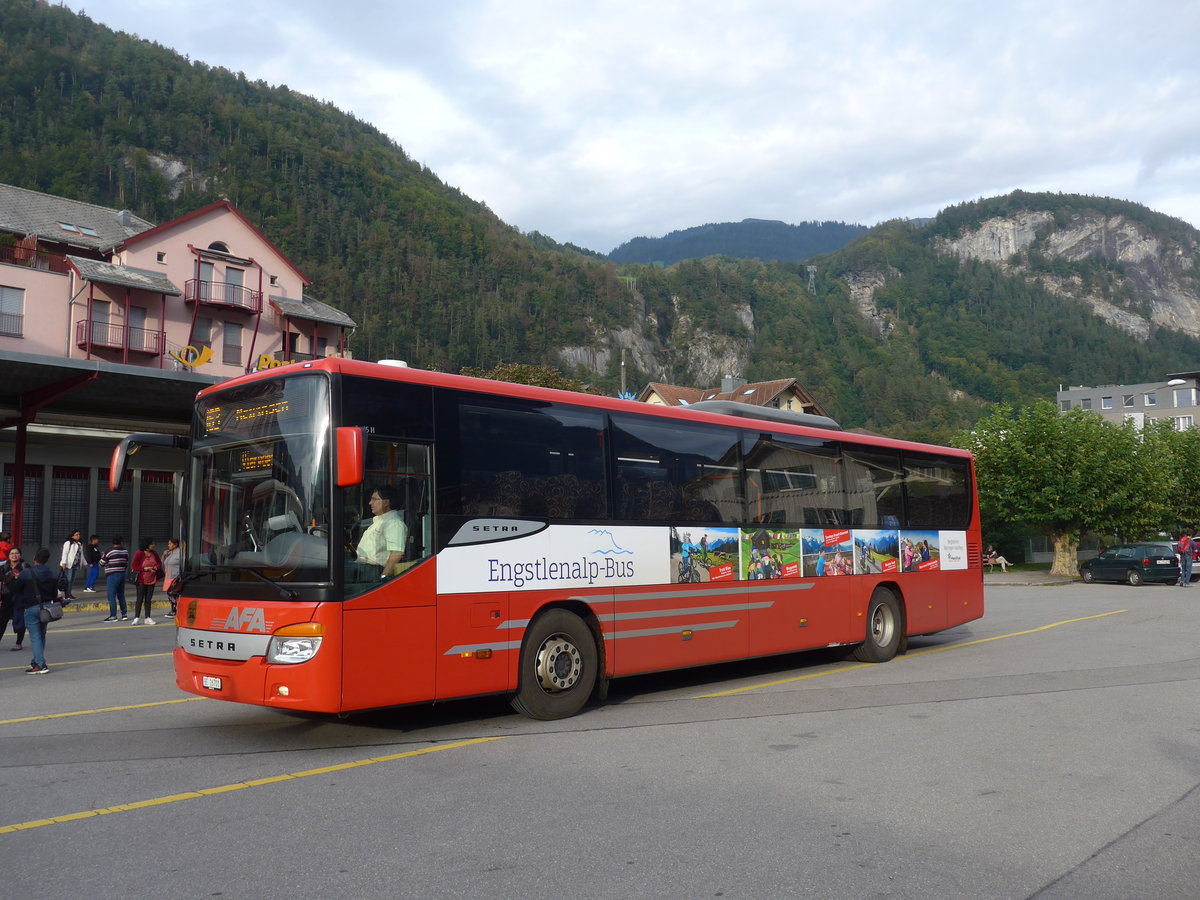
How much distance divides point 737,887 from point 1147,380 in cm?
19862

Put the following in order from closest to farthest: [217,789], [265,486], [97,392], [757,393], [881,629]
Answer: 1. [217,789]
2. [265,486]
3. [881,629]
4. [97,392]
5. [757,393]

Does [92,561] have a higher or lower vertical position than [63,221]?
lower

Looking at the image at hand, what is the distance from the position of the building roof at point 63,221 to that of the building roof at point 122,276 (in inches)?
88.6

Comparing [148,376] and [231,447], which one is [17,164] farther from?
[231,447]

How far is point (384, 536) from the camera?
765 cm

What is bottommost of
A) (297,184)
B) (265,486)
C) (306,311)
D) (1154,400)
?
(265,486)

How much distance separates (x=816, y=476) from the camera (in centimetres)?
1250

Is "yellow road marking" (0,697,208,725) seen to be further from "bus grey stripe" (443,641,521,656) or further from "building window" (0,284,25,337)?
"building window" (0,284,25,337)

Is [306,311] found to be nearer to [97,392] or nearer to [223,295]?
[223,295]

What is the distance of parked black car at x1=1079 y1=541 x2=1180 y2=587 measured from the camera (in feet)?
109

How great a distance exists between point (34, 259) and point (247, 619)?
143 ft

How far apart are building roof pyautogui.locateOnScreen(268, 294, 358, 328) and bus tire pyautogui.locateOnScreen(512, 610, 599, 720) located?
44699 mm

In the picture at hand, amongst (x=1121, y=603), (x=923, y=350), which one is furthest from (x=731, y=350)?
(x=1121, y=603)

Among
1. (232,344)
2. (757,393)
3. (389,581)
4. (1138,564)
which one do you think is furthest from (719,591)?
(757,393)
